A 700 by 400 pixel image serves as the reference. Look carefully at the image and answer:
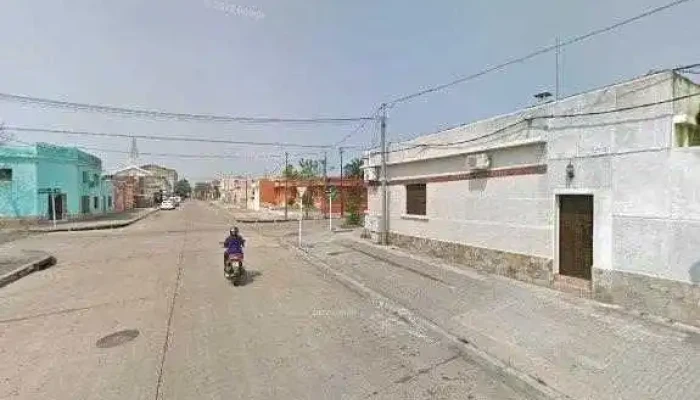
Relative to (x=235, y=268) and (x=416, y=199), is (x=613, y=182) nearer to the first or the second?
(x=416, y=199)

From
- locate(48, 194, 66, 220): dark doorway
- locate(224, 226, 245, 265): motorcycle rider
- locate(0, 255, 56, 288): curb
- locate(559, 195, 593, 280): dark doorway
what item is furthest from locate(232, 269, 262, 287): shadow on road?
locate(48, 194, 66, 220): dark doorway

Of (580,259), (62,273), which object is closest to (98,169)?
(62,273)

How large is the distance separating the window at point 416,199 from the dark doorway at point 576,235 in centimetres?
563

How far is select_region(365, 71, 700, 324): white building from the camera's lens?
6445 mm

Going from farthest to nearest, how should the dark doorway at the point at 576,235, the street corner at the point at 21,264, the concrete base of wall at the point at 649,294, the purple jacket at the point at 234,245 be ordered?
the street corner at the point at 21,264 < the purple jacket at the point at 234,245 < the dark doorway at the point at 576,235 < the concrete base of wall at the point at 649,294

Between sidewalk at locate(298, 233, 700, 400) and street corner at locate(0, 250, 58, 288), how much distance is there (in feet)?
30.9

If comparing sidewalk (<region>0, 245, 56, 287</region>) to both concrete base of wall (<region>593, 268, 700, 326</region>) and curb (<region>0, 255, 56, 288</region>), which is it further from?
Result: concrete base of wall (<region>593, 268, 700, 326</region>)

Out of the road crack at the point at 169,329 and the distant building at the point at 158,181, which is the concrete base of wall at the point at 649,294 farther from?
the distant building at the point at 158,181

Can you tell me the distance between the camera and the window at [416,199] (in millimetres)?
13895

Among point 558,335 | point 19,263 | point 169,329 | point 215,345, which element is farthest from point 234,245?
point 19,263

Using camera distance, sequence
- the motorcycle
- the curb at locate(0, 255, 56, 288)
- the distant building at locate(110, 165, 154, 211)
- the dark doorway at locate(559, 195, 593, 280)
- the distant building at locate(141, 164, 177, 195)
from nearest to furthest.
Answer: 1. the dark doorway at locate(559, 195, 593, 280)
2. the motorcycle
3. the curb at locate(0, 255, 56, 288)
4. the distant building at locate(110, 165, 154, 211)
5. the distant building at locate(141, 164, 177, 195)

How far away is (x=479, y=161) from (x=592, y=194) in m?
3.27

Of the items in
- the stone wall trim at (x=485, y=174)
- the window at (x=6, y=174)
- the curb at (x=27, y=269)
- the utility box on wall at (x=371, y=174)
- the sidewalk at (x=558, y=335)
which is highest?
the window at (x=6, y=174)

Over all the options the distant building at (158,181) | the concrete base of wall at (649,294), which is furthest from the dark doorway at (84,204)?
the distant building at (158,181)
